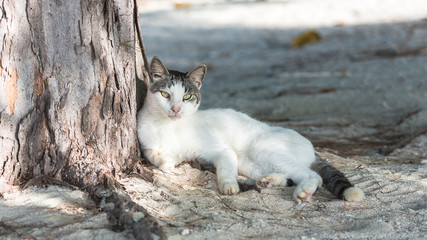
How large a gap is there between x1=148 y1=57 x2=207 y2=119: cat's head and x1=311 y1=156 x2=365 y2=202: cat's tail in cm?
112

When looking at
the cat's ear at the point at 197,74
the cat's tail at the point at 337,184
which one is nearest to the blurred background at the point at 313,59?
the cat's tail at the point at 337,184

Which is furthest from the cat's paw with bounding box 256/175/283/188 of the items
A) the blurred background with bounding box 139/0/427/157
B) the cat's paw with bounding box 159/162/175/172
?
the blurred background with bounding box 139/0/427/157

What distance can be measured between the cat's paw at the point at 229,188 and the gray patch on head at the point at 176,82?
33.8 inches

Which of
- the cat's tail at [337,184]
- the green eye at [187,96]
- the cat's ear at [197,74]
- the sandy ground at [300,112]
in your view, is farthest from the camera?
the cat's ear at [197,74]

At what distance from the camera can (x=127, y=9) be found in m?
3.22

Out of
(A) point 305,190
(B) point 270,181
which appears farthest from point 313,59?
(A) point 305,190

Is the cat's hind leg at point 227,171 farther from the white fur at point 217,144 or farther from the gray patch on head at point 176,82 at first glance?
the gray patch on head at point 176,82

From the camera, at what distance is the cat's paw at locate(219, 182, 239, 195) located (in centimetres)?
320

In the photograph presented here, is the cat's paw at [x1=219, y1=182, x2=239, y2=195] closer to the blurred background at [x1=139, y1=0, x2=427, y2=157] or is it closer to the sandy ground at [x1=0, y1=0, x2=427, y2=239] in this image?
the sandy ground at [x1=0, y1=0, x2=427, y2=239]

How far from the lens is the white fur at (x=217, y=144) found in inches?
139

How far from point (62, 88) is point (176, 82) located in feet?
3.43

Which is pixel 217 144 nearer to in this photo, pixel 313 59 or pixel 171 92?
pixel 171 92

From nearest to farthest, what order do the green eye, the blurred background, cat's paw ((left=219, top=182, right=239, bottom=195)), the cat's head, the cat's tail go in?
the cat's tail < cat's paw ((left=219, top=182, right=239, bottom=195)) < the cat's head < the green eye < the blurred background

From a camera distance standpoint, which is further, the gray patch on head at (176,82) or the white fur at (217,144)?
the gray patch on head at (176,82)
